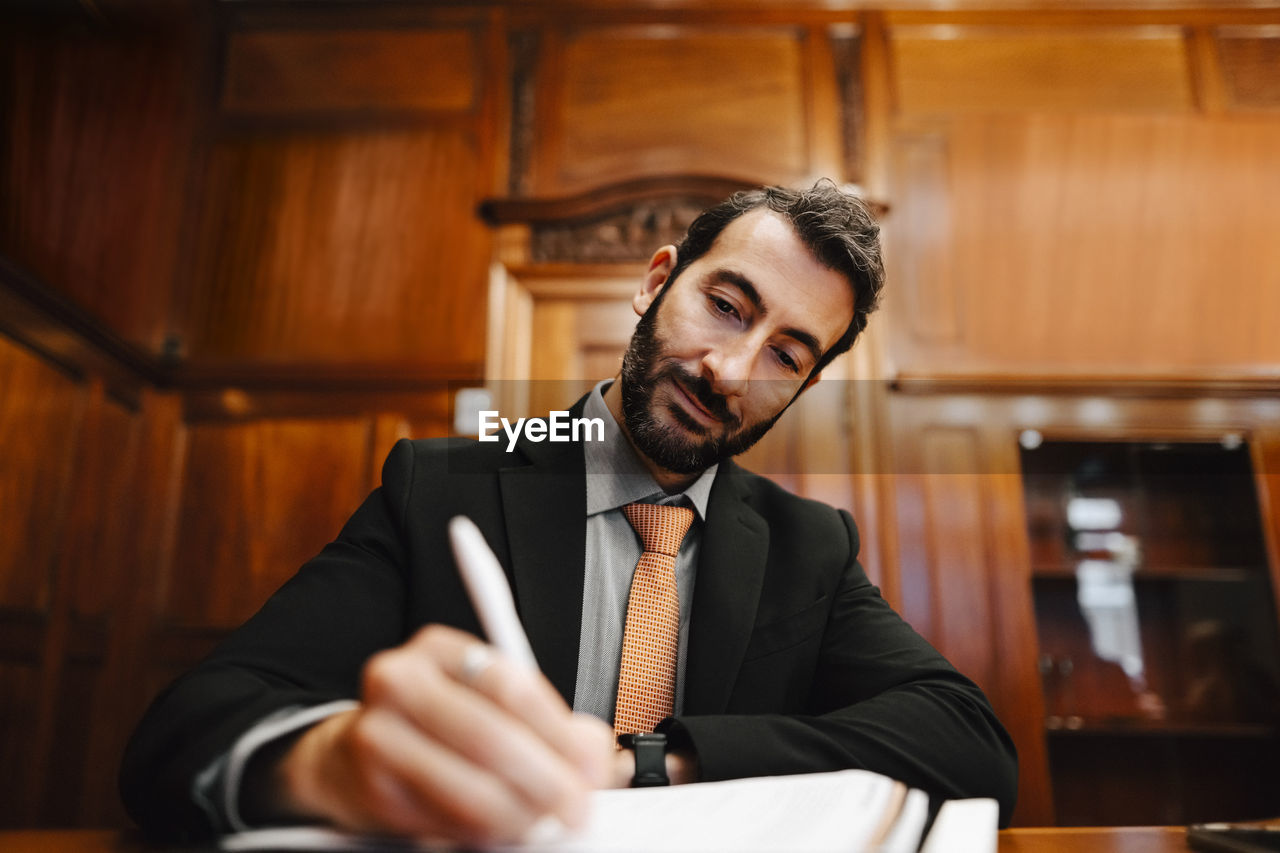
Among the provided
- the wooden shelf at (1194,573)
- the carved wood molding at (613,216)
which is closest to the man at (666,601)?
the carved wood molding at (613,216)

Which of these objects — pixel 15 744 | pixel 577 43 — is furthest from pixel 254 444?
pixel 577 43

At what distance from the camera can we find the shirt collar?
4.23 feet

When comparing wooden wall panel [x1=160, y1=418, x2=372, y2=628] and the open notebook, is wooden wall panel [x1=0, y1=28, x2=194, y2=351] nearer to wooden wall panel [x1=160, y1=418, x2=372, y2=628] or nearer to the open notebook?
wooden wall panel [x1=160, y1=418, x2=372, y2=628]

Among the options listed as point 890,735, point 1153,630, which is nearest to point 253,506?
point 890,735

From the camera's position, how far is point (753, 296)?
1.28 metres

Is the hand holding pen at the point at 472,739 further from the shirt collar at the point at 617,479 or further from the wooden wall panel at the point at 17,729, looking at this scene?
the wooden wall panel at the point at 17,729

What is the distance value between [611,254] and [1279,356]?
260 cm

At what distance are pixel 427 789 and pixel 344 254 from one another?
312cm

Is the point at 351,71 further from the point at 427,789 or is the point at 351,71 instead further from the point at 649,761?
the point at 427,789

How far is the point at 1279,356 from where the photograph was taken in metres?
3.13

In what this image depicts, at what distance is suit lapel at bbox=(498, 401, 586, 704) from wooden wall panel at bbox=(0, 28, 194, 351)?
6.83 ft

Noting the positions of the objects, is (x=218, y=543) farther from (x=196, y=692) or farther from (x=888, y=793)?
(x=888, y=793)

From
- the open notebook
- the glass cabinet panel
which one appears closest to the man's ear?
the open notebook

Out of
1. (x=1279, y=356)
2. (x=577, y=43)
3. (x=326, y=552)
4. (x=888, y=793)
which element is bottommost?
(x=888, y=793)
